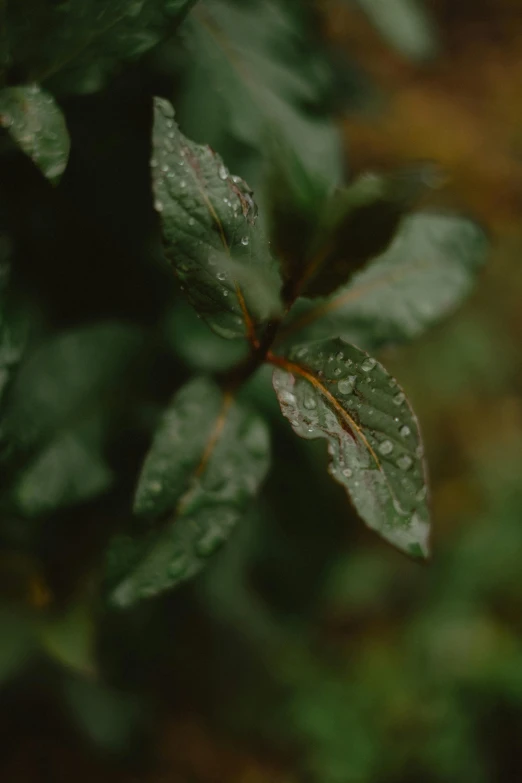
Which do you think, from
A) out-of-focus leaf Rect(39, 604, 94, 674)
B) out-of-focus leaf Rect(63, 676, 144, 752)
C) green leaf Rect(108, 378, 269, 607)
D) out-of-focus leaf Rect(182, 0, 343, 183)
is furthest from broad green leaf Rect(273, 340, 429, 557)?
out-of-focus leaf Rect(63, 676, 144, 752)

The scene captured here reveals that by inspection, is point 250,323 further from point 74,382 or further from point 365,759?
point 365,759

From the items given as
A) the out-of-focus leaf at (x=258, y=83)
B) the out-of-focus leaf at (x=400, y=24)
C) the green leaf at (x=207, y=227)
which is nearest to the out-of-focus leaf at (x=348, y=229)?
the green leaf at (x=207, y=227)

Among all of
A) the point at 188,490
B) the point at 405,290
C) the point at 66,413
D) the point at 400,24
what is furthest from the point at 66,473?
the point at 400,24

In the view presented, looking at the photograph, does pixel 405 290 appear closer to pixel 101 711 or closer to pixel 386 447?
pixel 386 447

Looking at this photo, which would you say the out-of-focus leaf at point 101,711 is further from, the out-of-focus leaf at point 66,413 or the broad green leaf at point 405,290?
the broad green leaf at point 405,290

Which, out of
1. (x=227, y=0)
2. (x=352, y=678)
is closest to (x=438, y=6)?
(x=227, y=0)

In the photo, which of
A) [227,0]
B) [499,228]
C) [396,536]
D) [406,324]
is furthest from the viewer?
[499,228]
